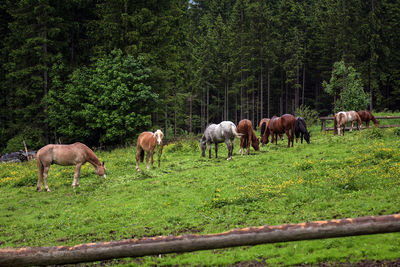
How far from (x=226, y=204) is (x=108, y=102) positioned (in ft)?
75.8

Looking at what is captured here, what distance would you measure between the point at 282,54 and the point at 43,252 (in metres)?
65.0

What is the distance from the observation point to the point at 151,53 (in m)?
35.8

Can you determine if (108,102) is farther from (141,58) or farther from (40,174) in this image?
(40,174)

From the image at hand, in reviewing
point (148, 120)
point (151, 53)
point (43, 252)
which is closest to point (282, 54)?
point (151, 53)

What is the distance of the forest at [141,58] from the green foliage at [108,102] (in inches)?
4.2

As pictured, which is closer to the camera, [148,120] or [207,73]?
[148,120]

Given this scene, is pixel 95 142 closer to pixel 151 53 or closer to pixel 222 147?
pixel 151 53

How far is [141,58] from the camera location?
32.3 m

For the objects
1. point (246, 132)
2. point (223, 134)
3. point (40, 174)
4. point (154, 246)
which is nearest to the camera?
point (154, 246)

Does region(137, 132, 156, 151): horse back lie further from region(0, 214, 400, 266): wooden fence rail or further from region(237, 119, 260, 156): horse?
region(0, 214, 400, 266): wooden fence rail

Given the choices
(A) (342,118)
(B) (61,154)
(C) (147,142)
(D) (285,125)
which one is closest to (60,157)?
(B) (61,154)

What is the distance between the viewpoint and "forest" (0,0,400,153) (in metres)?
32.1

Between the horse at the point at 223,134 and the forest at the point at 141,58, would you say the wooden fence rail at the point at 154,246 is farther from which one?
the forest at the point at 141,58

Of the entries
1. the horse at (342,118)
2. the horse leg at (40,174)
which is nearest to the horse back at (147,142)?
the horse leg at (40,174)
